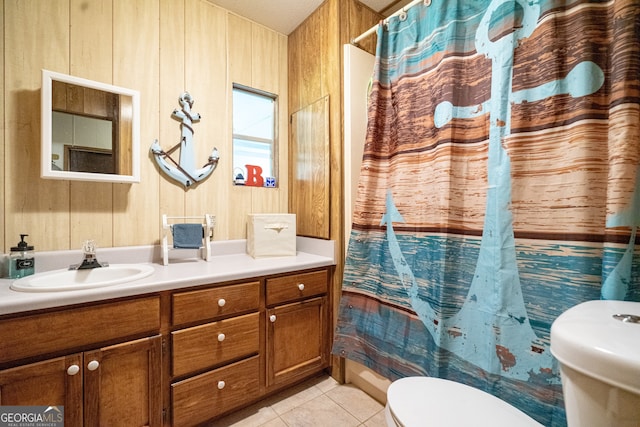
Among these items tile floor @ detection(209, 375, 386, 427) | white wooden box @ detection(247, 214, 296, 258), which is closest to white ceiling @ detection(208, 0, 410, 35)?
white wooden box @ detection(247, 214, 296, 258)

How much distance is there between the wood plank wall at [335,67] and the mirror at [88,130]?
1.12 metres

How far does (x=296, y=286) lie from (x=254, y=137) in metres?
1.16

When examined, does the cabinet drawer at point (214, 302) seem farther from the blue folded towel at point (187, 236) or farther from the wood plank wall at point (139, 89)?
Answer: the wood plank wall at point (139, 89)

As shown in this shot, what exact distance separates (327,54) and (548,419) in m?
2.12

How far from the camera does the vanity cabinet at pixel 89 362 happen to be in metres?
0.90

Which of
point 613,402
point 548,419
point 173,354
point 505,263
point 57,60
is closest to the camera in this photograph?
point 613,402

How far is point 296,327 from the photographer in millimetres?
1570

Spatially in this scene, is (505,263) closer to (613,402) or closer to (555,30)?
(613,402)

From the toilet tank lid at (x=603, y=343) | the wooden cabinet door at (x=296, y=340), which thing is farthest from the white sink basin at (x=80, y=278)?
the toilet tank lid at (x=603, y=343)

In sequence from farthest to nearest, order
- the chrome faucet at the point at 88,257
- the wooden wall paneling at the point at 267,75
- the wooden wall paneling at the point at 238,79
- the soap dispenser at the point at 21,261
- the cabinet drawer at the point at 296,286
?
1. the wooden wall paneling at the point at 267,75
2. the wooden wall paneling at the point at 238,79
3. the cabinet drawer at the point at 296,286
4. the chrome faucet at the point at 88,257
5. the soap dispenser at the point at 21,261

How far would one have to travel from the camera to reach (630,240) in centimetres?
78

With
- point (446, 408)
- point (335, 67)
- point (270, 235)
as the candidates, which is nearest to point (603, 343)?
point (446, 408)

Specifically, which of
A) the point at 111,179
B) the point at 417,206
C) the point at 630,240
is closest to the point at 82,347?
the point at 111,179

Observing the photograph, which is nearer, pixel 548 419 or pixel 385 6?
pixel 548 419
